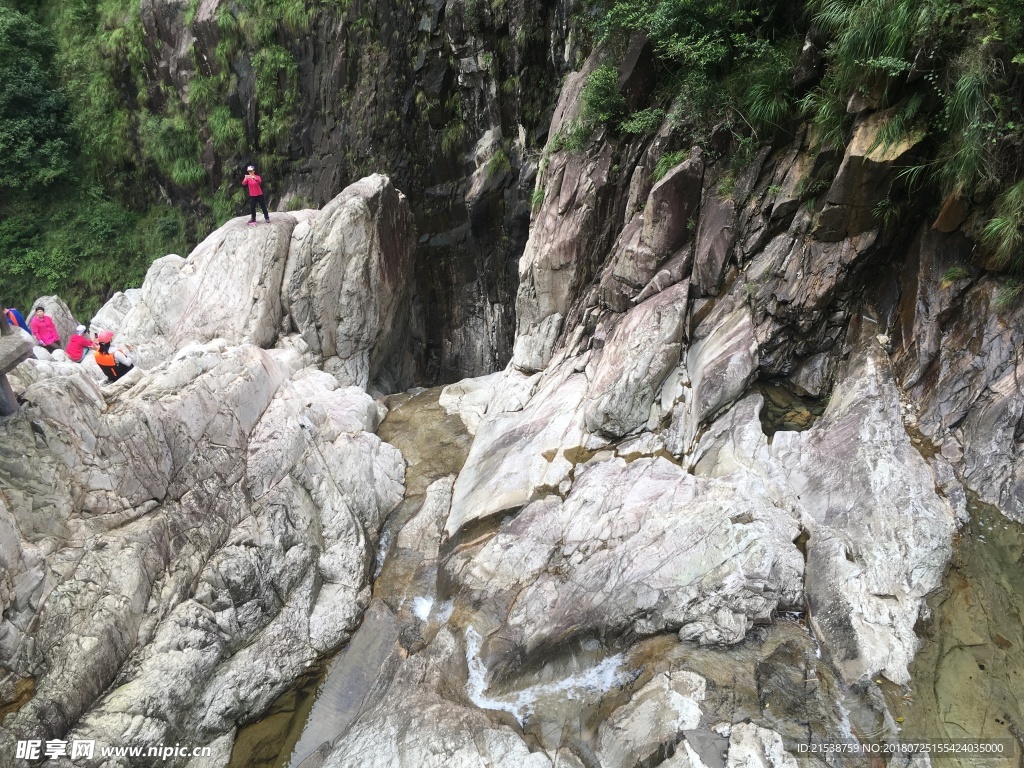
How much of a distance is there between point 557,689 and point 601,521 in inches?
101

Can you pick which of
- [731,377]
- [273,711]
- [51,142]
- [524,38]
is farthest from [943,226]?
[51,142]

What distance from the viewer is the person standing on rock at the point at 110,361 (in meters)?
11.7

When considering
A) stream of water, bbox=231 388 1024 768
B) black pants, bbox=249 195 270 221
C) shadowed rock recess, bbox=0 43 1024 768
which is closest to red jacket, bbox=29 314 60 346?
shadowed rock recess, bbox=0 43 1024 768

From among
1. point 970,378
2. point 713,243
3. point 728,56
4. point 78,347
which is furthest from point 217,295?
point 970,378

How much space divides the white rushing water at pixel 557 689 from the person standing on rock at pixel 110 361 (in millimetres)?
9042

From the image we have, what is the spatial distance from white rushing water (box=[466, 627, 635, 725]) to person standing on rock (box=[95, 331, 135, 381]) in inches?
356

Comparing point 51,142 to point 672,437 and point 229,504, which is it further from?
point 672,437

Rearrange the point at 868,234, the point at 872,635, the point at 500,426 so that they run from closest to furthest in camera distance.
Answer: the point at 872,635
the point at 868,234
the point at 500,426

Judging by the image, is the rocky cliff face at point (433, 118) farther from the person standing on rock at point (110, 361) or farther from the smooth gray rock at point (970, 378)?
the smooth gray rock at point (970, 378)

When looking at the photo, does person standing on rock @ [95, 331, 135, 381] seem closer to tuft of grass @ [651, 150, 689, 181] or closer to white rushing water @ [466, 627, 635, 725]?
white rushing water @ [466, 627, 635, 725]

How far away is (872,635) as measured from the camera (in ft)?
24.1

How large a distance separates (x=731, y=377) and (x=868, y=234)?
303 centimetres

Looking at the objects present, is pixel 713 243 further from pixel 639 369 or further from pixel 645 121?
pixel 645 121

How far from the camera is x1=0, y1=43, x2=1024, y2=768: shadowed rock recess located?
7.67m
